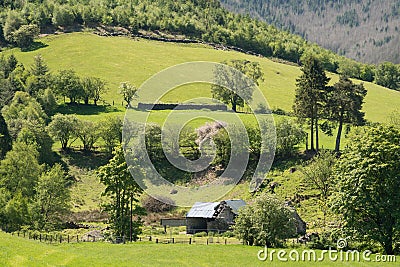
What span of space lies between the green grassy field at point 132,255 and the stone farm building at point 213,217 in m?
18.9

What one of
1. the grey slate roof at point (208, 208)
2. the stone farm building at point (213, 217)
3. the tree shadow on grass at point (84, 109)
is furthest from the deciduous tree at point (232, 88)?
the stone farm building at point (213, 217)

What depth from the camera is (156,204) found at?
6969 cm

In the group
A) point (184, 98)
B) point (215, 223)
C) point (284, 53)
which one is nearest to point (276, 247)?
point (215, 223)

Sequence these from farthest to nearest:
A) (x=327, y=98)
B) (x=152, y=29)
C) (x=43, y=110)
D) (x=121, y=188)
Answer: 1. (x=152, y=29)
2. (x=43, y=110)
3. (x=327, y=98)
4. (x=121, y=188)

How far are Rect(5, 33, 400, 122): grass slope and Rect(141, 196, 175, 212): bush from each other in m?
39.6

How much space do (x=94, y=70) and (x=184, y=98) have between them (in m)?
30.7

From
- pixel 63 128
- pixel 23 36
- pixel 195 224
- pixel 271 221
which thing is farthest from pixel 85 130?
pixel 23 36

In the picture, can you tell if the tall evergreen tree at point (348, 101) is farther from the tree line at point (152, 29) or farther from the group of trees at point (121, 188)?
the tree line at point (152, 29)

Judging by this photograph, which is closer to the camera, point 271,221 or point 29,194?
point 271,221

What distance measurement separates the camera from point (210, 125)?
88062 millimetres

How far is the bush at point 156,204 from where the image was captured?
228 ft

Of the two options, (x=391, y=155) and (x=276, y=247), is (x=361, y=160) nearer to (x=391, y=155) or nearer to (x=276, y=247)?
(x=391, y=155)

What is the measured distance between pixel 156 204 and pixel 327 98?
2773 cm

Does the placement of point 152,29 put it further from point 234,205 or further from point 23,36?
point 234,205
